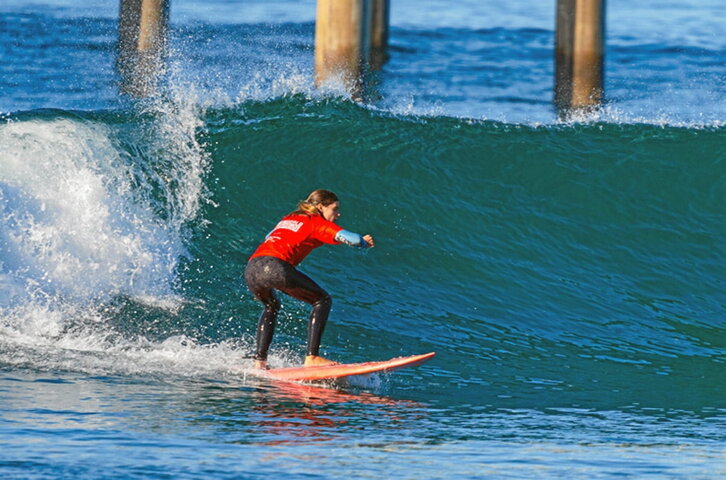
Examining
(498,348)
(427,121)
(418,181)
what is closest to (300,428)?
(498,348)

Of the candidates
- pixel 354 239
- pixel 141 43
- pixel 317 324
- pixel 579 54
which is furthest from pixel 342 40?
pixel 354 239

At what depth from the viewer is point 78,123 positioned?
11938mm

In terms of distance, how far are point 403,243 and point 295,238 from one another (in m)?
3.65

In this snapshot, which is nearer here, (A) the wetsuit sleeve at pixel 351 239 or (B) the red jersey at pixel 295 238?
(A) the wetsuit sleeve at pixel 351 239

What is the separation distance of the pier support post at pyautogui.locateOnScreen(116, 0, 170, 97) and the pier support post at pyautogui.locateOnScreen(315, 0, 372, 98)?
3.42 m

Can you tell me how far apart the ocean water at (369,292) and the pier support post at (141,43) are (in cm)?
468

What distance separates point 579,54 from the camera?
16703mm

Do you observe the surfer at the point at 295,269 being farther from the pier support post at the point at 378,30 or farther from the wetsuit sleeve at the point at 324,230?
the pier support post at the point at 378,30

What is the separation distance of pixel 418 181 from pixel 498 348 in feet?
12.0

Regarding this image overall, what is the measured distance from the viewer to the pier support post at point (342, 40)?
1520 cm

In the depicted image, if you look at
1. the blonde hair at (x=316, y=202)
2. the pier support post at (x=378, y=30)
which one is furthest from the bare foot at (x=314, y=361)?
the pier support post at (x=378, y=30)

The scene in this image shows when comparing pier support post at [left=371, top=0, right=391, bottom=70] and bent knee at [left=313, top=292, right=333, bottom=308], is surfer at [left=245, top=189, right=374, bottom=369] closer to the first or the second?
bent knee at [left=313, top=292, right=333, bottom=308]

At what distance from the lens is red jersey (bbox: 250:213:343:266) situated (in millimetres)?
7504

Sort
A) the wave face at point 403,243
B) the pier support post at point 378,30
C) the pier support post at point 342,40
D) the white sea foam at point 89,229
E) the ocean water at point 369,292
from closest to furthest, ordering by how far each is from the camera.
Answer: the ocean water at point 369,292, the white sea foam at point 89,229, the wave face at point 403,243, the pier support post at point 342,40, the pier support post at point 378,30
